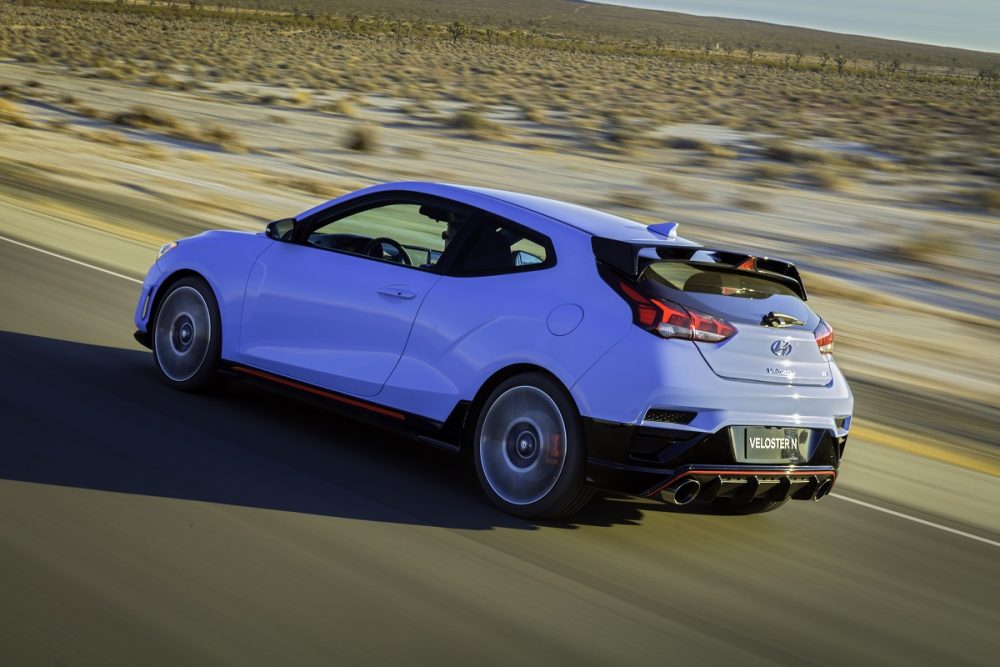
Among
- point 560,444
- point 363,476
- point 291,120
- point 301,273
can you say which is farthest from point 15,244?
point 291,120

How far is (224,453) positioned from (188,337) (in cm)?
138

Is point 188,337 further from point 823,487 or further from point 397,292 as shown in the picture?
point 823,487

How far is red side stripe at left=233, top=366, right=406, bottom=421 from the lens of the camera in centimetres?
645

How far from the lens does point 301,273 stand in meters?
7.00

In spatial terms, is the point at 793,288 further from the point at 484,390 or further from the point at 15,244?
the point at 15,244

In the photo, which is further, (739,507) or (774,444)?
(739,507)

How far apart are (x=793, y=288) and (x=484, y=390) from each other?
5.47 feet

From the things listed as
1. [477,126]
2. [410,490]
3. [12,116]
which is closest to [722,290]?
[410,490]

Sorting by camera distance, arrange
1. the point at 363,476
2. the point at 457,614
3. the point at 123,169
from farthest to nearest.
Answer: the point at 123,169 → the point at 363,476 → the point at 457,614

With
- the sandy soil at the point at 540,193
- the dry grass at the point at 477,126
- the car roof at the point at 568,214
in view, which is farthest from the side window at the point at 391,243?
the dry grass at the point at 477,126

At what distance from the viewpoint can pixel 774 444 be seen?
5.93 metres

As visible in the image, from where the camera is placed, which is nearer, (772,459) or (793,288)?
(772,459)

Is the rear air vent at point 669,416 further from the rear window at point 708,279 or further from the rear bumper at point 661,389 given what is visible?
the rear window at point 708,279

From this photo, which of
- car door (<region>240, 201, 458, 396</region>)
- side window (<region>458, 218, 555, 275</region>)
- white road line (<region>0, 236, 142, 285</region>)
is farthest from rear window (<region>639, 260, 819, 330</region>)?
white road line (<region>0, 236, 142, 285</region>)
